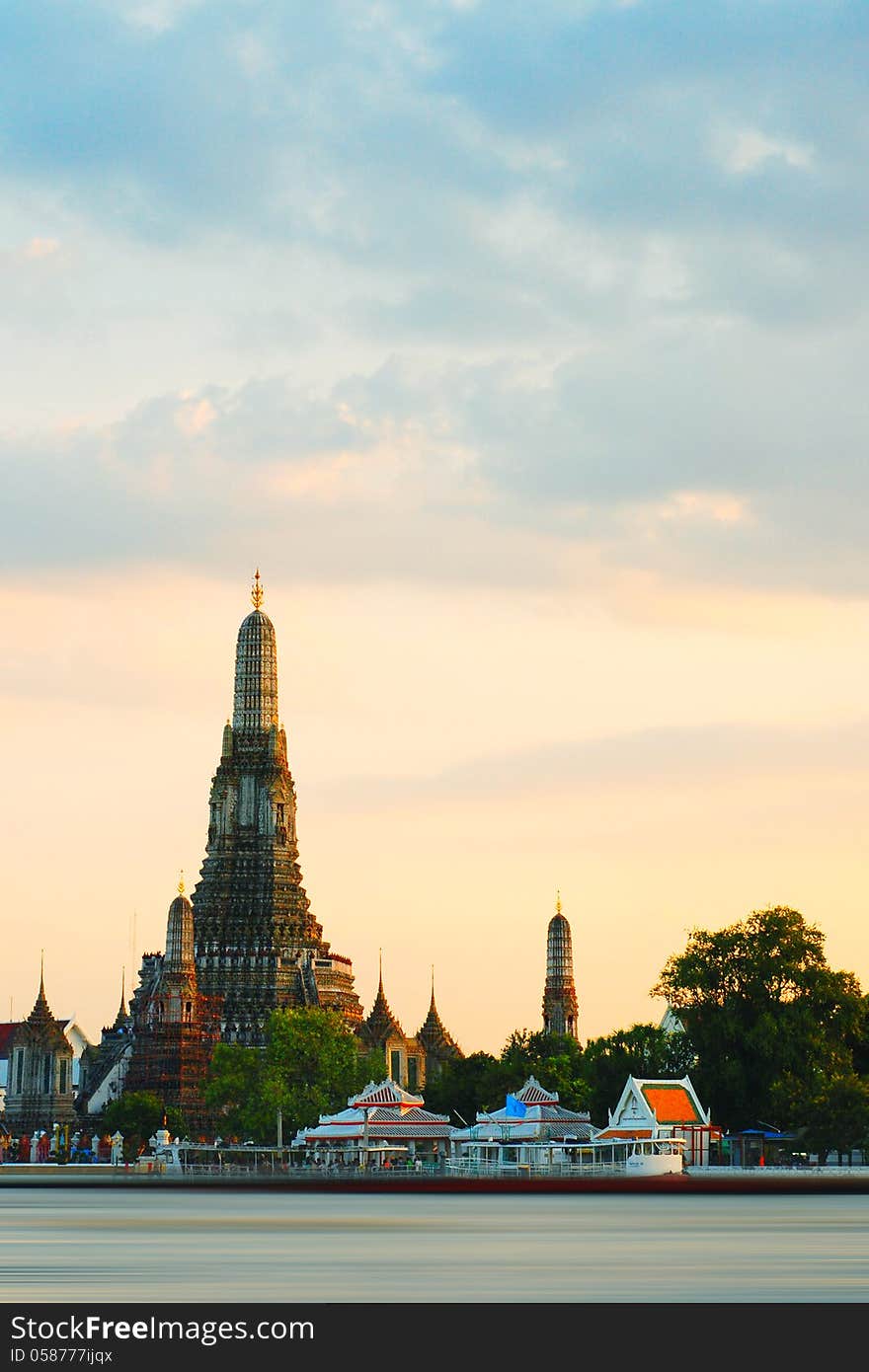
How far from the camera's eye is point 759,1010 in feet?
386

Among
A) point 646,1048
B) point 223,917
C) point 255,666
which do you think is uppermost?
point 255,666

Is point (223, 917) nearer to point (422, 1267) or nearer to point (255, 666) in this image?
point (255, 666)

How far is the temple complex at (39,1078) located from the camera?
175000 millimetres

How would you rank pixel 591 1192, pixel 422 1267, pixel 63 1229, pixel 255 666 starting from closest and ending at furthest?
pixel 422 1267, pixel 63 1229, pixel 591 1192, pixel 255 666

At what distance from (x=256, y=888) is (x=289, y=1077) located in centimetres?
3130

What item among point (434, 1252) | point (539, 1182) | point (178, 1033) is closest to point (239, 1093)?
point (178, 1033)

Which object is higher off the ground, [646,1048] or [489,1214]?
[646,1048]

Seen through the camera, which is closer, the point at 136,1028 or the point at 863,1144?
the point at 863,1144

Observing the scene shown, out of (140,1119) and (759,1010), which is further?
(140,1119)

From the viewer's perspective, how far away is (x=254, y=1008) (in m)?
160

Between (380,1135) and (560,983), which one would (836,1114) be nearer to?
(380,1135)

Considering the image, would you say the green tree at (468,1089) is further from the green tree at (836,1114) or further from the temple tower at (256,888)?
the temple tower at (256,888)
